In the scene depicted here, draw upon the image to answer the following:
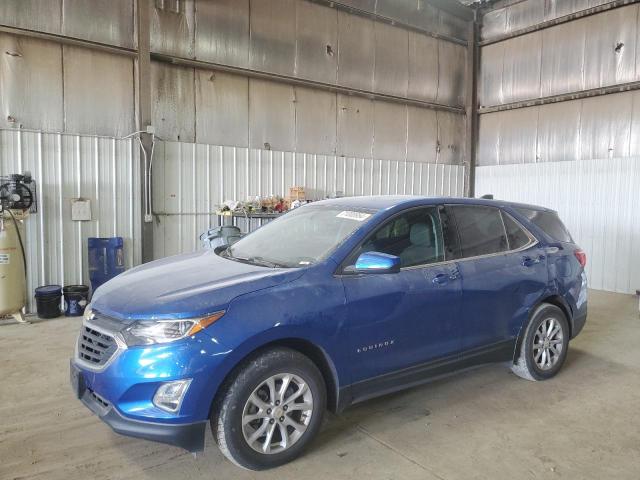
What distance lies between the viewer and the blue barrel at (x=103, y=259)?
6.71 metres

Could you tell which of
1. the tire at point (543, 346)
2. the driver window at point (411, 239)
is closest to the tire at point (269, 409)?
A: the driver window at point (411, 239)

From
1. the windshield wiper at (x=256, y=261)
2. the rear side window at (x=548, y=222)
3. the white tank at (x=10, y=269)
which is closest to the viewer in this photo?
the windshield wiper at (x=256, y=261)

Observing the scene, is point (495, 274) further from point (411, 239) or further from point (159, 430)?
point (159, 430)

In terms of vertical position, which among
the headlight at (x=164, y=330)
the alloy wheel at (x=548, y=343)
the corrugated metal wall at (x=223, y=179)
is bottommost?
the alloy wheel at (x=548, y=343)

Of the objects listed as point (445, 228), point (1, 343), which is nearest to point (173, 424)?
point (445, 228)

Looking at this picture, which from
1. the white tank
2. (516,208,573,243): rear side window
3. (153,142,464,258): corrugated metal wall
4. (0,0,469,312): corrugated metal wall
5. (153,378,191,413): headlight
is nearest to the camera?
(153,378,191,413): headlight

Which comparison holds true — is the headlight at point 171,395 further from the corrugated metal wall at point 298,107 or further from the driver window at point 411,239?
the corrugated metal wall at point 298,107

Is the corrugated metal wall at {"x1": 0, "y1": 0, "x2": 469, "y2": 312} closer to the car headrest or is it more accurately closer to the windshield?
the windshield

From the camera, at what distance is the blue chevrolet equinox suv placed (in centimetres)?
227

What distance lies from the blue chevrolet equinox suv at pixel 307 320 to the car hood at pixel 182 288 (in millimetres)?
11

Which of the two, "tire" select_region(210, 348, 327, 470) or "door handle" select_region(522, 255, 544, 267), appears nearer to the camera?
"tire" select_region(210, 348, 327, 470)

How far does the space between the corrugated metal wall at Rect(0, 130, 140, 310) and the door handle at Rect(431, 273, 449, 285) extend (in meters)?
5.34

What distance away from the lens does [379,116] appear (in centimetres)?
1005

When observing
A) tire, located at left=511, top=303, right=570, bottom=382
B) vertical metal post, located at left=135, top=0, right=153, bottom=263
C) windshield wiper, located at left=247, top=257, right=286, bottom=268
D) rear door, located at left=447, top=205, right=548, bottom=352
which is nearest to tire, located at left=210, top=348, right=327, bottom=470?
windshield wiper, located at left=247, top=257, right=286, bottom=268
